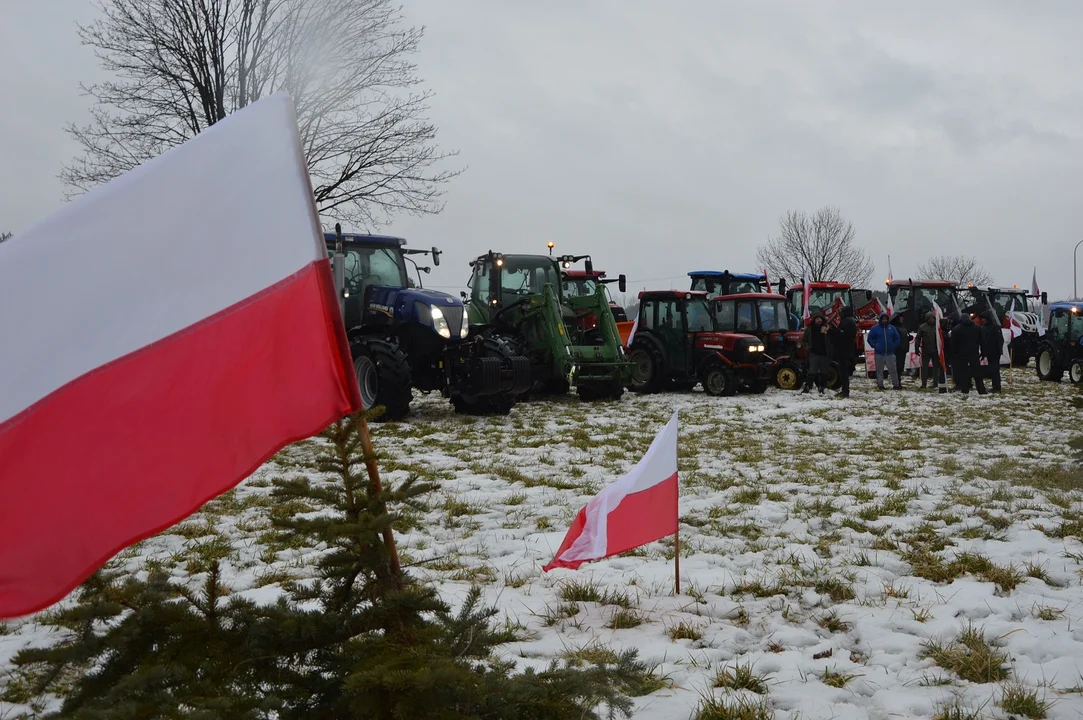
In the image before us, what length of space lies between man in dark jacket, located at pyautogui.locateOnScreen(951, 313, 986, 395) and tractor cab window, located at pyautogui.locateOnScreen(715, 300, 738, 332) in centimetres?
423

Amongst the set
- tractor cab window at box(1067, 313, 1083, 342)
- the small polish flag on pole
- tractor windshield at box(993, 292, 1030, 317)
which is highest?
tractor windshield at box(993, 292, 1030, 317)

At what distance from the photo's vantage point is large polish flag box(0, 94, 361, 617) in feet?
6.09

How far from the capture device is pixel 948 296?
83.9ft

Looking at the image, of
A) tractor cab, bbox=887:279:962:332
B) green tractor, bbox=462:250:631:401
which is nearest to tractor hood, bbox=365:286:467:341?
green tractor, bbox=462:250:631:401

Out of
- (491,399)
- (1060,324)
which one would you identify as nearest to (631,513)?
(491,399)

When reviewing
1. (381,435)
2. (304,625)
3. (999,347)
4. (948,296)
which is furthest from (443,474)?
(948,296)

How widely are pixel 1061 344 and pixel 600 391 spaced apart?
11.7m

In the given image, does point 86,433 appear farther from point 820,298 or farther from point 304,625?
point 820,298

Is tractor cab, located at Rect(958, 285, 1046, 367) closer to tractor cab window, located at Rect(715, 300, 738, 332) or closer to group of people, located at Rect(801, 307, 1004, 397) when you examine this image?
group of people, located at Rect(801, 307, 1004, 397)

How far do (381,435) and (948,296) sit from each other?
20416mm

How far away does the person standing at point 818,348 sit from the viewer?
17016 millimetres

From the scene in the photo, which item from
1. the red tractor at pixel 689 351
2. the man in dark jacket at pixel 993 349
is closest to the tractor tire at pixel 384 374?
the red tractor at pixel 689 351

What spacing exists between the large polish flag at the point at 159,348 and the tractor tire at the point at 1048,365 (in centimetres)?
2184

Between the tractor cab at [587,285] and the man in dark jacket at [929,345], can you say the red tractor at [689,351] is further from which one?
the man in dark jacket at [929,345]
